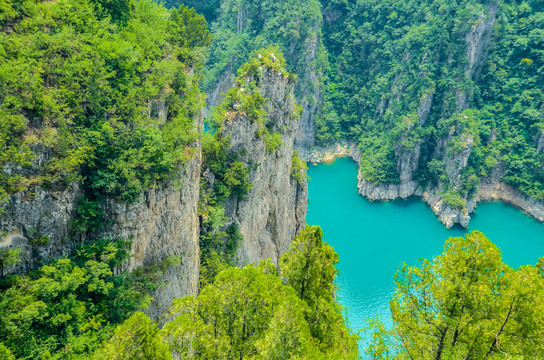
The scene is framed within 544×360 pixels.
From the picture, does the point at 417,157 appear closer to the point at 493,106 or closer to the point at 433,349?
the point at 493,106

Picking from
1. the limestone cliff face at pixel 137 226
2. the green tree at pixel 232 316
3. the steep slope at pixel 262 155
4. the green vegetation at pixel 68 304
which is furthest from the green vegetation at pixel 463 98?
the green vegetation at pixel 68 304

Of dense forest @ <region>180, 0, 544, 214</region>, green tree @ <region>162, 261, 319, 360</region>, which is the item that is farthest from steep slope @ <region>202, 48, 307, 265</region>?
dense forest @ <region>180, 0, 544, 214</region>

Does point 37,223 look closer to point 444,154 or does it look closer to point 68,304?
point 68,304

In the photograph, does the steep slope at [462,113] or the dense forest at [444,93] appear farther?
the dense forest at [444,93]

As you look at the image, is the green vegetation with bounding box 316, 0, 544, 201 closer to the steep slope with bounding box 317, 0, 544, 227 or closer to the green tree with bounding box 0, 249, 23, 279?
the steep slope with bounding box 317, 0, 544, 227

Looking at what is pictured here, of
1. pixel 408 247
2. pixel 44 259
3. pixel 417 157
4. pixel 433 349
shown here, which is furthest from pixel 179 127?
pixel 417 157

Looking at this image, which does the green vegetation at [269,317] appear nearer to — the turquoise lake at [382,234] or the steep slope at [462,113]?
the turquoise lake at [382,234]

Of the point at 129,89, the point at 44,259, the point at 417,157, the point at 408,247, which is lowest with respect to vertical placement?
the point at 408,247
